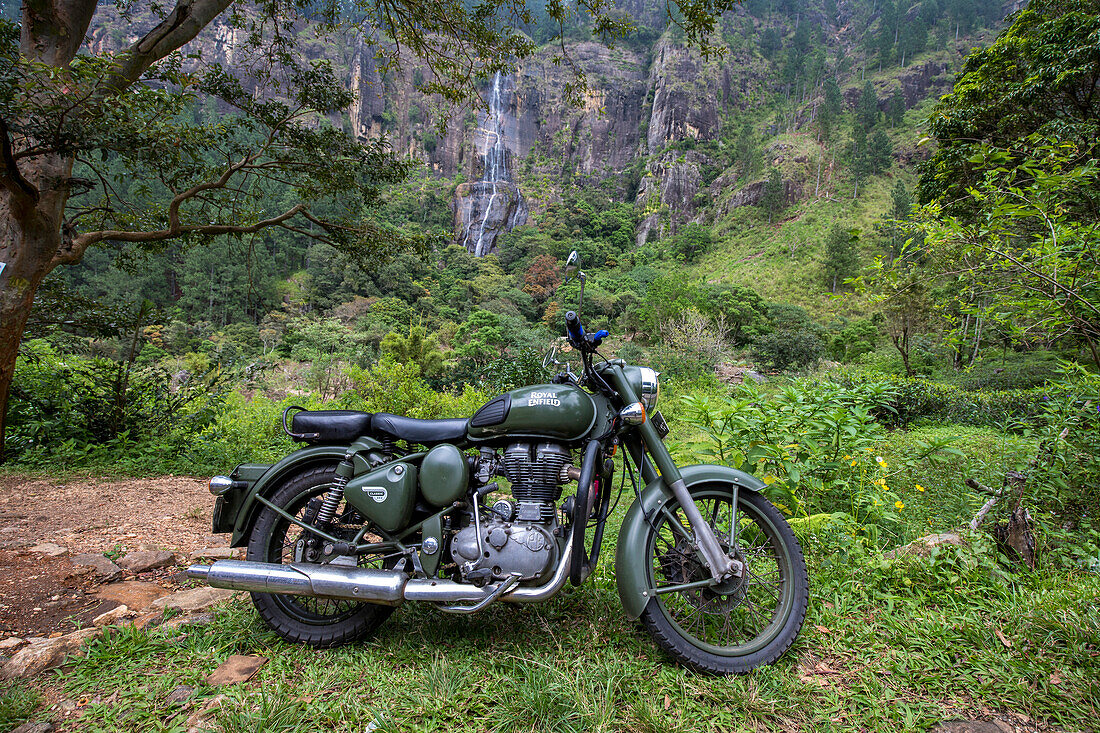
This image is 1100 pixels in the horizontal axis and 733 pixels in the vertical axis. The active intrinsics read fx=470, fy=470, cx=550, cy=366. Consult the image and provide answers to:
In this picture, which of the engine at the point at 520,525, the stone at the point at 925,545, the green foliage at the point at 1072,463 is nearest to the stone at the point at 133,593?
the engine at the point at 520,525

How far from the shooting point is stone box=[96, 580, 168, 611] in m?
2.46

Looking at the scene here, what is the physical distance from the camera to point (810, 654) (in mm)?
2041

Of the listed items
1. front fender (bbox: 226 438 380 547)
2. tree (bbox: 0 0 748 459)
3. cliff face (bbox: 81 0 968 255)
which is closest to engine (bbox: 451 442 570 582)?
front fender (bbox: 226 438 380 547)

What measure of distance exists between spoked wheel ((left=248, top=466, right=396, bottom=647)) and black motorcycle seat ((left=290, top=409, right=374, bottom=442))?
172 mm

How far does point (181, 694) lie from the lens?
1820mm

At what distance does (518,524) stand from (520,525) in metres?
0.01

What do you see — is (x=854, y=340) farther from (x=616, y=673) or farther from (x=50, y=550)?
(x=50, y=550)

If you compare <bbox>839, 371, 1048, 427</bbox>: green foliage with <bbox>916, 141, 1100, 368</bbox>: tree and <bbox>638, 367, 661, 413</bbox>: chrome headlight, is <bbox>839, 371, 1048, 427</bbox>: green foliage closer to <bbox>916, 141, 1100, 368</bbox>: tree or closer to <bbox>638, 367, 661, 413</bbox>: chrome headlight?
<bbox>916, 141, 1100, 368</bbox>: tree

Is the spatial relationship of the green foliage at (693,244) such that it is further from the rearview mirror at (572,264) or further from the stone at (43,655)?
the stone at (43,655)

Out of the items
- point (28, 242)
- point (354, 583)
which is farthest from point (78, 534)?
point (354, 583)

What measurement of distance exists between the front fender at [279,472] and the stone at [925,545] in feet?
9.43

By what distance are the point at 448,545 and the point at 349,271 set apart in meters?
41.0

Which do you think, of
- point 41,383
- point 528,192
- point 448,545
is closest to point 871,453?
point 448,545

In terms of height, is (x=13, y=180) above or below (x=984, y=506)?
above
